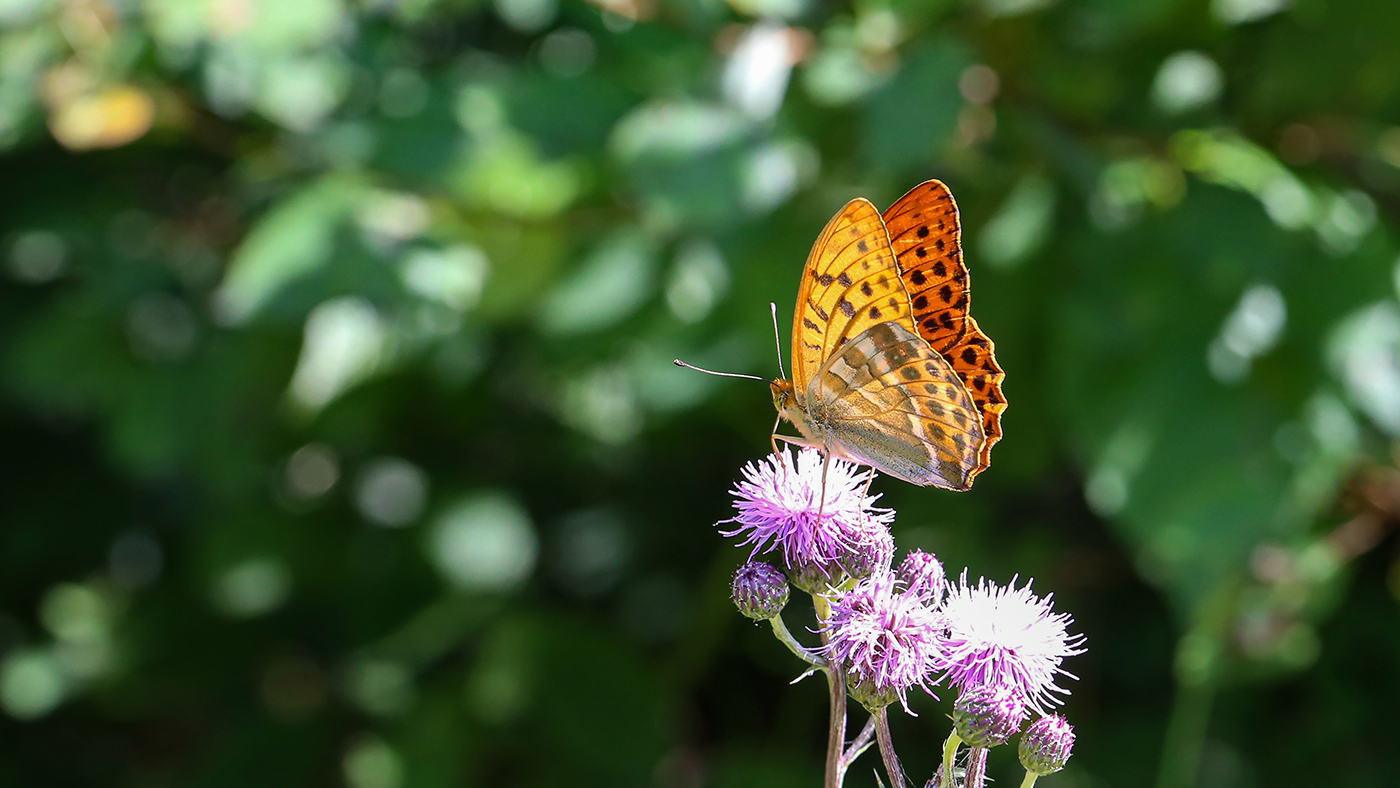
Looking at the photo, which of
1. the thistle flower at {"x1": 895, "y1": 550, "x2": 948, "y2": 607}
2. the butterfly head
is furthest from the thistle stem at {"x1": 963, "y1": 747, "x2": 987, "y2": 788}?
the butterfly head

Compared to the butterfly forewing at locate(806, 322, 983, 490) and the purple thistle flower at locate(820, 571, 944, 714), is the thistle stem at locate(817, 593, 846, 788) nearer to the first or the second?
the purple thistle flower at locate(820, 571, 944, 714)

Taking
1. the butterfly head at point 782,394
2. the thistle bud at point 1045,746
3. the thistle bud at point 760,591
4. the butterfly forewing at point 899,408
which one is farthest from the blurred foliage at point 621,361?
the thistle bud at point 1045,746

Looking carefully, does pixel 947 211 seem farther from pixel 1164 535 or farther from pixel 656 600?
pixel 656 600

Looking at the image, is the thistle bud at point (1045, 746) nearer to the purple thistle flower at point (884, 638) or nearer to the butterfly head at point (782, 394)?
the purple thistle flower at point (884, 638)

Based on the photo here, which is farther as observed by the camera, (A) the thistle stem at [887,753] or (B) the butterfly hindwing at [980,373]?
(B) the butterfly hindwing at [980,373]

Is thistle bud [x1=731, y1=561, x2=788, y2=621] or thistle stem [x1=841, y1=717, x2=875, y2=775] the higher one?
thistle bud [x1=731, y1=561, x2=788, y2=621]

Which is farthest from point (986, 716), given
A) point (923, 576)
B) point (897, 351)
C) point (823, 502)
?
point (897, 351)
